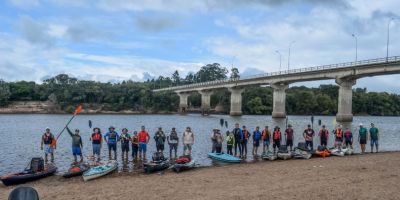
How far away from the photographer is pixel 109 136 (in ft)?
77.3

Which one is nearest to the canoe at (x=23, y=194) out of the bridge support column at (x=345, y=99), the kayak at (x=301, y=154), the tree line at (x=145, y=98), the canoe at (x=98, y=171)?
the canoe at (x=98, y=171)

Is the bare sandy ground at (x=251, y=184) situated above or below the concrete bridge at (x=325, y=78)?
below

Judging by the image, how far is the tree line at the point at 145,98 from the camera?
12344 cm

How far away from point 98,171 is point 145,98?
375 ft

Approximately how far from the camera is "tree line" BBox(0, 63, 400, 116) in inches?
4860

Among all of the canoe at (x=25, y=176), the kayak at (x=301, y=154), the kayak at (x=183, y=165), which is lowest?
the canoe at (x=25, y=176)

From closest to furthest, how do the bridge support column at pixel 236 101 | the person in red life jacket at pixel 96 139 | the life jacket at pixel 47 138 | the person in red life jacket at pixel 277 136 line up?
the person in red life jacket at pixel 96 139, the life jacket at pixel 47 138, the person in red life jacket at pixel 277 136, the bridge support column at pixel 236 101

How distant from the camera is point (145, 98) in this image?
133375 mm

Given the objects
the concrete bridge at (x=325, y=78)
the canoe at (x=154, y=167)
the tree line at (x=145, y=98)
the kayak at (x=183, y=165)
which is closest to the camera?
the canoe at (x=154, y=167)

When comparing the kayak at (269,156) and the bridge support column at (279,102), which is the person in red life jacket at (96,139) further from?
the bridge support column at (279,102)

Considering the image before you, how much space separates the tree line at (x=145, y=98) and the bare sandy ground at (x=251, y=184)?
335 feet

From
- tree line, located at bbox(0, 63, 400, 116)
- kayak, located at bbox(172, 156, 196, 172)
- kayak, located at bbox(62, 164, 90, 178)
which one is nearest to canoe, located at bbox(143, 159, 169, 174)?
kayak, located at bbox(172, 156, 196, 172)

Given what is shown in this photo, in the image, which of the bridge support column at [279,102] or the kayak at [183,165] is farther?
the bridge support column at [279,102]

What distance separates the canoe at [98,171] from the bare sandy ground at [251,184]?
0.28 metres
